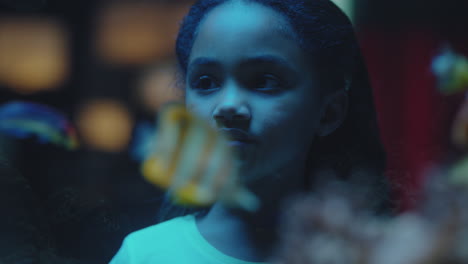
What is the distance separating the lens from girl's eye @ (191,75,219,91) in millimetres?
965

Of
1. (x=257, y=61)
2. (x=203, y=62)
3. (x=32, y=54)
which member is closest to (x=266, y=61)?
(x=257, y=61)

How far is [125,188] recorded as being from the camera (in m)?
1.00

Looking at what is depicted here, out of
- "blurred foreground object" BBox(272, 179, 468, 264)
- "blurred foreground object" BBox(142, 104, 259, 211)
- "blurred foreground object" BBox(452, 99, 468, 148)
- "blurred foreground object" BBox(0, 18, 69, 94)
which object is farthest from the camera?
"blurred foreground object" BBox(0, 18, 69, 94)

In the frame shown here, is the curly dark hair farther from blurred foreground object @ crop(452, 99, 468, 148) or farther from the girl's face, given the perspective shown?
blurred foreground object @ crop(452, 99, 468, 148)

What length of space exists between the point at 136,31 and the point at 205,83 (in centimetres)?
27

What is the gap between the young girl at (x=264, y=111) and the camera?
0.92m

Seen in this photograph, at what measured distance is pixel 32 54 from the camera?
112cm

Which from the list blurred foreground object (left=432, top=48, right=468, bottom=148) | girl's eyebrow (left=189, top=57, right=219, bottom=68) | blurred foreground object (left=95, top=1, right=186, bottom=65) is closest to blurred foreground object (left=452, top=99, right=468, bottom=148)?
blurred foreground object (left=432, top=48, right=468, bottom=148)

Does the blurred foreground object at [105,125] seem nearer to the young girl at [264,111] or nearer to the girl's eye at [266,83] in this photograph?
the young girl at [264,111]

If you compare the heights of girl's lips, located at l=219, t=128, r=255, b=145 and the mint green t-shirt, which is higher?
girl's lips, located at l=219, t=128, r=255, b=145

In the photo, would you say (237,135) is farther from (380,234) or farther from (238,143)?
(380,234)

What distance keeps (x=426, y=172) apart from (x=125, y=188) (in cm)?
60

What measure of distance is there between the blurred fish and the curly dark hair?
0.28 m

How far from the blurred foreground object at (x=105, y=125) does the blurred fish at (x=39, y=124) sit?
0.03m
